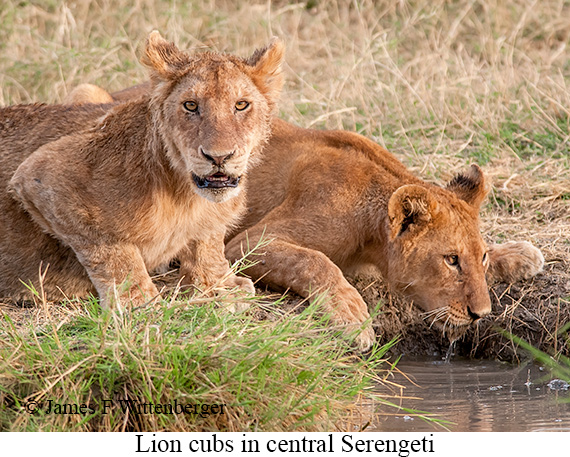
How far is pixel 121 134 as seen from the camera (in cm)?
530

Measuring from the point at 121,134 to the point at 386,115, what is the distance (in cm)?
427

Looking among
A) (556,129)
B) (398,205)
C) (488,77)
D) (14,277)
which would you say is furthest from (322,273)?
(488,77)

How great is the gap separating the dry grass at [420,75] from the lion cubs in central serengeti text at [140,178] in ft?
6.22

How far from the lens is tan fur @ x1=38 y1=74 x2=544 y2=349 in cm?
568

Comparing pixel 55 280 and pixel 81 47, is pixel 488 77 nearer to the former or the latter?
pixel 81 47

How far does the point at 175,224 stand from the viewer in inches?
208

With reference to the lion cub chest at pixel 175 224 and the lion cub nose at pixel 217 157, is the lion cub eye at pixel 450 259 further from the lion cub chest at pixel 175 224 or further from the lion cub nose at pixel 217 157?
the lion cub nose at pixel 217 157

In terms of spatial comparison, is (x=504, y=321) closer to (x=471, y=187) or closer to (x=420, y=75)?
(x=471, y=187)

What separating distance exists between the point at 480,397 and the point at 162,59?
2558mm

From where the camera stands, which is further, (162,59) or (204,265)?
(204,265)

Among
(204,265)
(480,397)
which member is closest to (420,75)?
(204,265)

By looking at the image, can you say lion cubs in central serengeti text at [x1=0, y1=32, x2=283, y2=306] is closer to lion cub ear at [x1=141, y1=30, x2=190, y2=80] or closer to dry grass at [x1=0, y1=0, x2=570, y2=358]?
lion cub ear at [x1=141, y1=30, x2=190, y2=80]

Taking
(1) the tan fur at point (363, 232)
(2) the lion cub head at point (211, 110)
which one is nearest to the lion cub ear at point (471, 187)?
(1) the tan fur at point (363, 232)

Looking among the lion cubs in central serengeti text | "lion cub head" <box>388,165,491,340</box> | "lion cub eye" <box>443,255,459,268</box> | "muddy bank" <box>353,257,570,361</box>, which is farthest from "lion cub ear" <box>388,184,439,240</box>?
the lion cubs in central serengeti text
